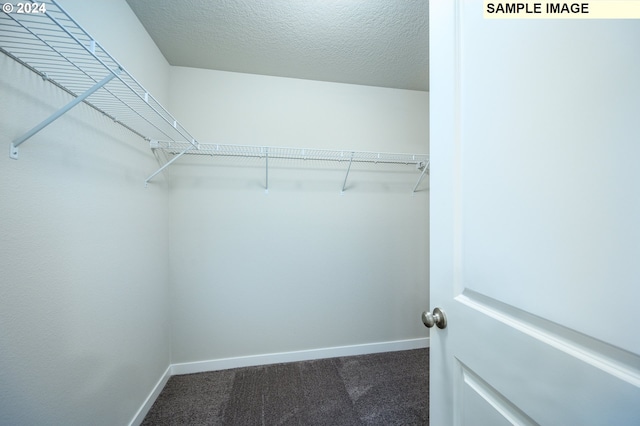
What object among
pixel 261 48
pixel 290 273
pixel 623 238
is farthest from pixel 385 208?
pixel 623 238

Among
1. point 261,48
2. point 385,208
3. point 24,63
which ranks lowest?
point 385,208

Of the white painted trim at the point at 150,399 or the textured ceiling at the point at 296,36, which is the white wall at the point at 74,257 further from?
the textured ceiling at the point at 296,36

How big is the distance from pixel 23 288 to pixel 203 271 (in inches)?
41.9

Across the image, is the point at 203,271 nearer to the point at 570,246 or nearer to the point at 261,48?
the point at 261,48

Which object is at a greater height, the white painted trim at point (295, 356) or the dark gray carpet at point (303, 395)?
the white painted trim at point (295, 356)

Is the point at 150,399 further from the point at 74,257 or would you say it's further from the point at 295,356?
the point at 74,257

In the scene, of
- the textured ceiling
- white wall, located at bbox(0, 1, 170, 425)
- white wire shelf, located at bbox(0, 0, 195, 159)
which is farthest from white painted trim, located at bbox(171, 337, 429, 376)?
the textured ceiling

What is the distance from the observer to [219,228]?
181 cm

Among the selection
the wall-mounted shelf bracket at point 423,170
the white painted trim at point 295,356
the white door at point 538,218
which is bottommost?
the white painted trim at point 295,356

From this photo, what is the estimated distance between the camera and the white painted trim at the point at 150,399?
1.30 meters

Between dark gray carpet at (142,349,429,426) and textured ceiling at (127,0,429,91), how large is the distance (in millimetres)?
2459

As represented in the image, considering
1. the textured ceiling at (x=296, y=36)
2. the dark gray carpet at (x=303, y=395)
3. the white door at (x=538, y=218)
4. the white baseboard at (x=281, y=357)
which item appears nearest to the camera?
the white door at (x=538, y=218)

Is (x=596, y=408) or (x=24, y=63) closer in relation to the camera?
(x=596, y=408)

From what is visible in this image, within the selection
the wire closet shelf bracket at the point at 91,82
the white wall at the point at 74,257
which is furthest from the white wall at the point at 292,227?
the white wall at the point at 74,257
